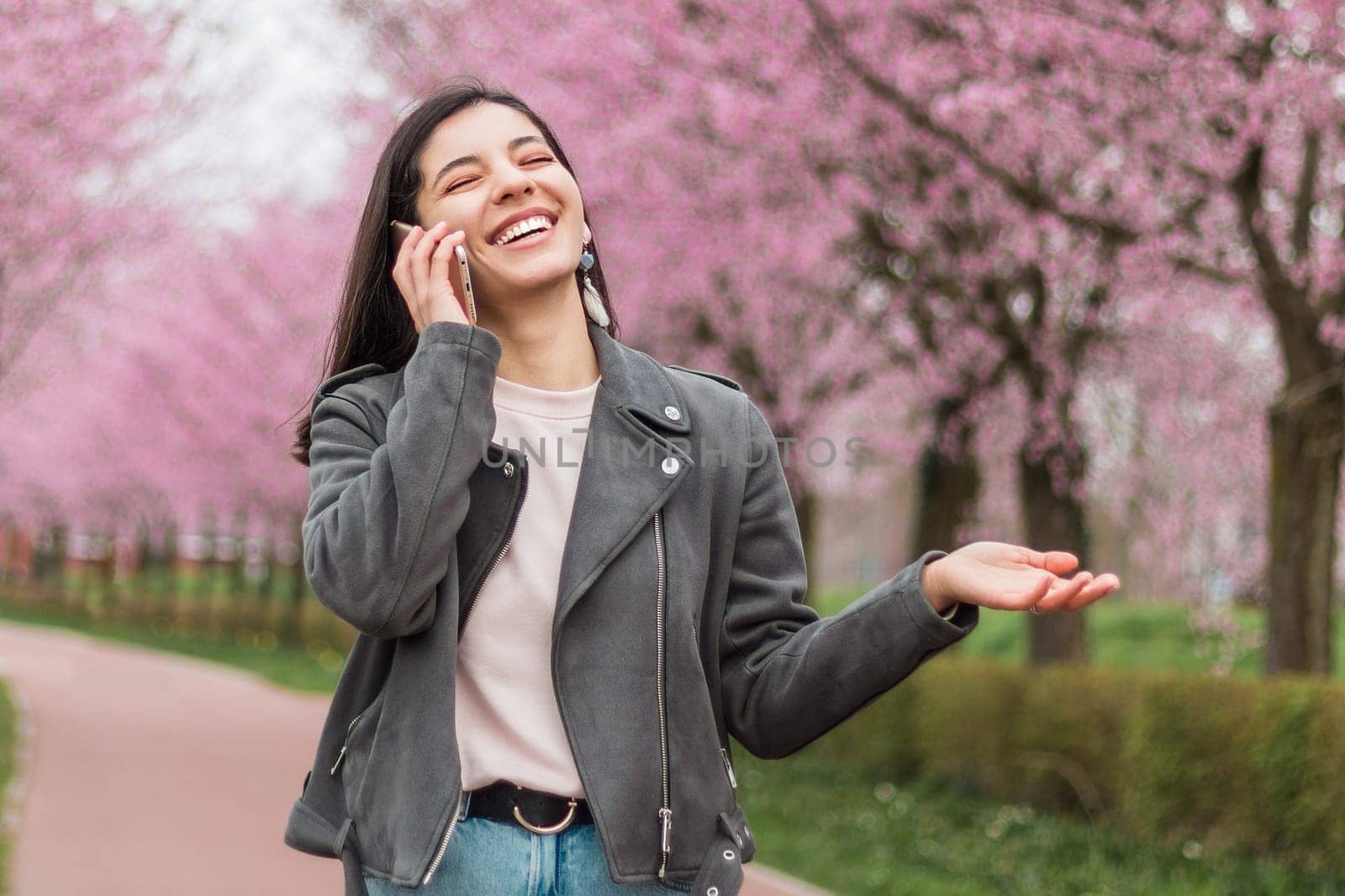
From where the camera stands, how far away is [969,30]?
332 inches

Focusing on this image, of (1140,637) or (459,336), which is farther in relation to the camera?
(1140,637)

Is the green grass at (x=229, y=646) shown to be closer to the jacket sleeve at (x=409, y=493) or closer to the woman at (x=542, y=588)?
the woman at (x=542, y=588)

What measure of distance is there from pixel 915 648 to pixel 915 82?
7.60 metres

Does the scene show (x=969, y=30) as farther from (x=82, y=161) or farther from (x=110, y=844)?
(x=82, y=161)

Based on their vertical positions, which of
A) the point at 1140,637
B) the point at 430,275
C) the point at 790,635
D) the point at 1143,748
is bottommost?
the point at 1140,637

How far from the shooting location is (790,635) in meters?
2.21

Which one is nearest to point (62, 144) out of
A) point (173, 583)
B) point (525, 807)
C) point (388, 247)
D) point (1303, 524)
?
point (1303, 524)

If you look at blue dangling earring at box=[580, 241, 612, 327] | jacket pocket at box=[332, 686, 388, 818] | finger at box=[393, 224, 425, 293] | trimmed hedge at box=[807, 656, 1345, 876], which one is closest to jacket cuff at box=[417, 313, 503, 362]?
finger at box=[393, 224, 425, 293]

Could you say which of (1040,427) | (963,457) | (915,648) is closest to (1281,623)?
(1040,427)

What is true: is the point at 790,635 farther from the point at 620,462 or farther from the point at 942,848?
the point at 942,848

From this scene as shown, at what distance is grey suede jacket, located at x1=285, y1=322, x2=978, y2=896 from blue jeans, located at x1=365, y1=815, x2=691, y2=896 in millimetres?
43

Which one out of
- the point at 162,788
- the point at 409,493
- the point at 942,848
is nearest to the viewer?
the point at 409,493

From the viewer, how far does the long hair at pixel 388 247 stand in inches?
90.4

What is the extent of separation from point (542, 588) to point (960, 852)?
22.0ft
